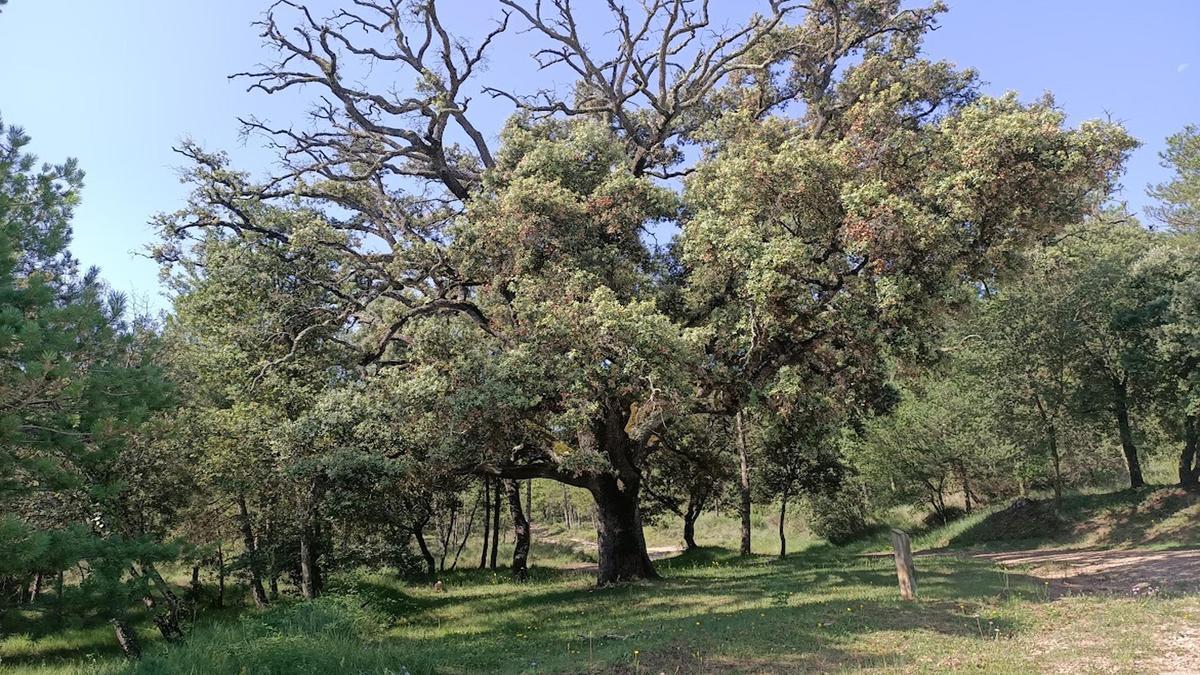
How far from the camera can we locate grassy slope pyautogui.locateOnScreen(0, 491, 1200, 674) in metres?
7.23

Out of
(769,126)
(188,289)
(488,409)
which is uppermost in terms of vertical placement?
(769,126)

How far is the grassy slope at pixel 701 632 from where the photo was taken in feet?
23.7

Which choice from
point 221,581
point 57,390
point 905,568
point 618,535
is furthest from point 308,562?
point 905,568

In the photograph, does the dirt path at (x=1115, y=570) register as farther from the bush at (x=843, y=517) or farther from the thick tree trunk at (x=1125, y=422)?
the bush at (x=843, y=517)

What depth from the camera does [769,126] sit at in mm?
15453

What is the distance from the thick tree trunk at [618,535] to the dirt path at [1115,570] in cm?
884

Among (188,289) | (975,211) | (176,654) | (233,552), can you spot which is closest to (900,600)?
(975,211)

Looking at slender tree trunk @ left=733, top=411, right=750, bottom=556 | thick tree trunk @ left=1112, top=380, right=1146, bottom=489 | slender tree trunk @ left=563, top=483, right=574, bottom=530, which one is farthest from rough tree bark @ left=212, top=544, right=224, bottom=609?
thick tree trunk @ left=1112, top=380, right=1146, bottom=489

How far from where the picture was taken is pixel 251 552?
19250 mm

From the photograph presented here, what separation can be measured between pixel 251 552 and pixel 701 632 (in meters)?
15.2

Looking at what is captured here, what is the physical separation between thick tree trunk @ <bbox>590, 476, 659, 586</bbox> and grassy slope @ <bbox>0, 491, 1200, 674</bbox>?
0.99 m

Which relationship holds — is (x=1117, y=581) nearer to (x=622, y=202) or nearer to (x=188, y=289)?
(x=622, y=202)

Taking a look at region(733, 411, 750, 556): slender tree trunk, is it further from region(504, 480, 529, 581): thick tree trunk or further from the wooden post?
the wooden post

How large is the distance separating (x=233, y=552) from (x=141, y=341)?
45.9 feet
